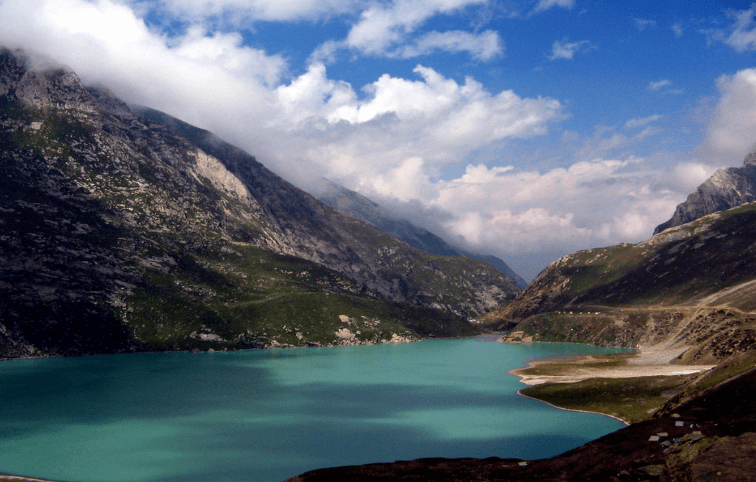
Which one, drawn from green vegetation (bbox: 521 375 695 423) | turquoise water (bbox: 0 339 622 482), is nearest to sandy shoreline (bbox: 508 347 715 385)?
turquoise water (bbox: 0 339 622 482)

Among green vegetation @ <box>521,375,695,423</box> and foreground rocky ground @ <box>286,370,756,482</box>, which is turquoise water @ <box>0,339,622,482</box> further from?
foreground rocky ground @ <box>286,370,756,482</box>

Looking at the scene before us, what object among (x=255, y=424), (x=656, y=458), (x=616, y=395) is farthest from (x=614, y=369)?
(x=656, y=458)

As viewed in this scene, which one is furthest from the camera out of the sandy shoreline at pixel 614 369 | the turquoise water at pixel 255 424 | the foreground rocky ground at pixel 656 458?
the sandy shoreline at pixel 614 369

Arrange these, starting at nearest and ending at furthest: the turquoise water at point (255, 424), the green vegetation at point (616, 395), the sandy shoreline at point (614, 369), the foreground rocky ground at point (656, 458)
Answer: the foreground rocky ground at point (656, 458)
the turquoise water at point (255, 424)
the green vegetation at point (616, 395)
the sandy shoreline at point (614, 369)

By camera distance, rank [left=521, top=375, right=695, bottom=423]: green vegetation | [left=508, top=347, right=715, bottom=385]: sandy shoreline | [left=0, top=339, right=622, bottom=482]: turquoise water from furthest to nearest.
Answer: [left=508, top=347, right=715, bottom=385]: sandy shoreline < [left=521, top=375, right=695, bottom=423]: green vegetation < [left=0, top=339, right=622, bottom=482]: turquoise water

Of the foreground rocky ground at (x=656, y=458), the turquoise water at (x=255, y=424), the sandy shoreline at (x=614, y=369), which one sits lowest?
the sandy shoreline at (x=614, y=369)

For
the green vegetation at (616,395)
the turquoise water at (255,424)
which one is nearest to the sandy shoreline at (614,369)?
the turquoise water at (255,424)

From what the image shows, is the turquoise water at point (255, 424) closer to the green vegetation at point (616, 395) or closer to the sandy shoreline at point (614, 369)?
the green vegetation at point (616, 395)

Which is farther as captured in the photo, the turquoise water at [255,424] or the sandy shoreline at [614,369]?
the sandy shoreline at [614,369]

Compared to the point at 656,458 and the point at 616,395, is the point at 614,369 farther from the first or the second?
the point at 656,458
